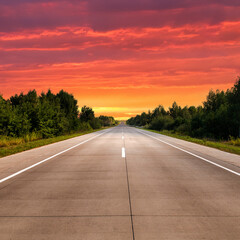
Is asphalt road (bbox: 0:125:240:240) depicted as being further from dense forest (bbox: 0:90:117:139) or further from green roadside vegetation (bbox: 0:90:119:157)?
dense forest (bbox: 0:90:117:139)

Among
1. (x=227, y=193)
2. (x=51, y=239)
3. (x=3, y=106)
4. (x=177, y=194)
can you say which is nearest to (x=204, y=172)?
(x=227, y=193)

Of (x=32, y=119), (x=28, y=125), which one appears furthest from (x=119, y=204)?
(x=32, y=119)

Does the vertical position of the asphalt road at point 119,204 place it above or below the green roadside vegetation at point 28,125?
below

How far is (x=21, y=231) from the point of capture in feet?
11.3

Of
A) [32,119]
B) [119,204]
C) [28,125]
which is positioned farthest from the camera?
[32,119]

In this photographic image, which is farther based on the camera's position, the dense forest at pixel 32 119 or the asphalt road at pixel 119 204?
the dense forest at pixel 32 119

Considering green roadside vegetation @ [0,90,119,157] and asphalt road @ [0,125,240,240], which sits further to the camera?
green roadside vegetation @ [0,90,119,157]

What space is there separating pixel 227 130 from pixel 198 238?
1593 inches

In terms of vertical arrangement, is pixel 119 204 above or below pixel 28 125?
below

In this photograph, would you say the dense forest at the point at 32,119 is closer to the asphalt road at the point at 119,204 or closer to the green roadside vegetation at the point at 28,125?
the green roadside vegetation at the point at 28,125

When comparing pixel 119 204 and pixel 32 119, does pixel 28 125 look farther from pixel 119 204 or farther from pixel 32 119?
pixel 119 204

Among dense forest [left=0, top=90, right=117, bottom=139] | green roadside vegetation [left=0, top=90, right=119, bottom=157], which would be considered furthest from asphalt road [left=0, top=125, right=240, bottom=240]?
dense forest [left=0, top=90, right=117, bottom=139]

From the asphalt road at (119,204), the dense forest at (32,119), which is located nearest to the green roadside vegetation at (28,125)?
the dense forest at (32,119)

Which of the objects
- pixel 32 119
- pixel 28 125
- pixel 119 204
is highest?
pixel 32 119
